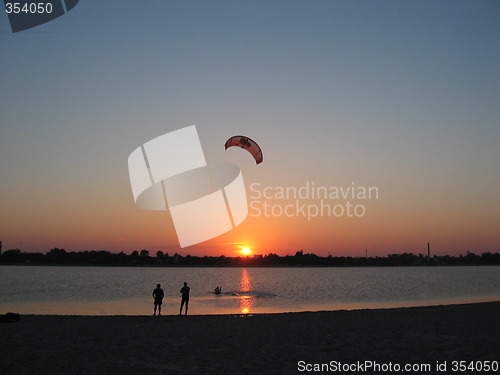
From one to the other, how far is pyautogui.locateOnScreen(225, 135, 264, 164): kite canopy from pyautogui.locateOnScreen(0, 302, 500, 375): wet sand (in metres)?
9.40

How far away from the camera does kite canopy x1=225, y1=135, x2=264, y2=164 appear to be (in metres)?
22.7

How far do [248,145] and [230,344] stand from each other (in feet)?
42.1

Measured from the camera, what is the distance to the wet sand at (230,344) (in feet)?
29.1

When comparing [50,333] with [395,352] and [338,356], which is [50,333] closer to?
[338,356]

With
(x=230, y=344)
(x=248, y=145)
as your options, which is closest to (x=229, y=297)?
(x=248, y=145)

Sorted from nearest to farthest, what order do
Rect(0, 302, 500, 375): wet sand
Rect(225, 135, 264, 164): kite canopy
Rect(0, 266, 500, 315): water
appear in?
Rect(0, 302, 500, 375): wet sand < Rect(225, 135, 264, 164): kite canopy < Rect(0, 266, 500, 315): water

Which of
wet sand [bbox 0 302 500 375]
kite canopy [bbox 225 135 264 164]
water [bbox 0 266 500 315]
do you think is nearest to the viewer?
wet sand [bbox 0 302 500 375]

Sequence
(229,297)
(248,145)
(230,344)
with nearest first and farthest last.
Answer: (230,344) < (248,145) < (229,297)

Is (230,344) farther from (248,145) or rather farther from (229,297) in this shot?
(229,297)

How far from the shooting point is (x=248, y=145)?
22797 millimetres

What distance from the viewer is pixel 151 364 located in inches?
355

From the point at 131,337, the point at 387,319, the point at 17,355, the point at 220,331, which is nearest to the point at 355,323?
the point at 387,319

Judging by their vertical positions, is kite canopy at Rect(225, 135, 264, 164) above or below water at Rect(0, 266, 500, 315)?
above

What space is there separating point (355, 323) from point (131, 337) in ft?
23.0
